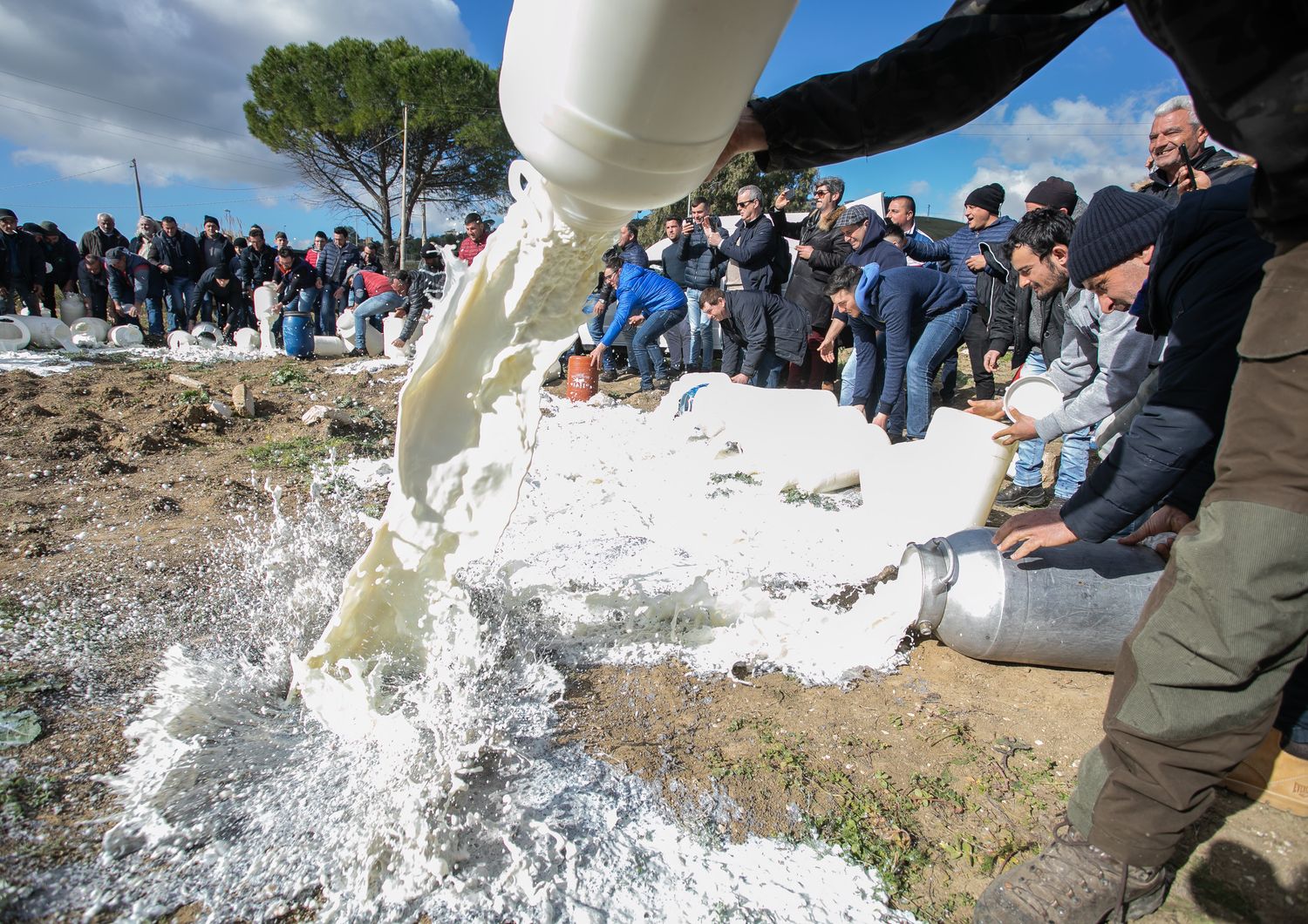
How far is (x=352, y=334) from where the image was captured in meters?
9.86

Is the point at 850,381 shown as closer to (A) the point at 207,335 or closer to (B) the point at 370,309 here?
(B) the point at 370,309

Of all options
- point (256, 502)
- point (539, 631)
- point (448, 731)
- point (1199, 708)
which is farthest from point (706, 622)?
point (256, 502)

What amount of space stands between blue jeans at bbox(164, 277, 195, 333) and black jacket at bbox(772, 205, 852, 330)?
878 cm

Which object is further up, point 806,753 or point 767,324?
point 767,324

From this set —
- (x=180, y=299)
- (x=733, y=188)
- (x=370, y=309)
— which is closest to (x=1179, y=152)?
(x=370, y=309)

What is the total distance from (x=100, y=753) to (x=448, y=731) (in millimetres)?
860

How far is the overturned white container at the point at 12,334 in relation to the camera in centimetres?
782

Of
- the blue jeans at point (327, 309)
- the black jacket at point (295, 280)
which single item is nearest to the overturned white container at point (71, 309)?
the black jacket at point (295, 280)

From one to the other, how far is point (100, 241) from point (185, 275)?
3.65ft

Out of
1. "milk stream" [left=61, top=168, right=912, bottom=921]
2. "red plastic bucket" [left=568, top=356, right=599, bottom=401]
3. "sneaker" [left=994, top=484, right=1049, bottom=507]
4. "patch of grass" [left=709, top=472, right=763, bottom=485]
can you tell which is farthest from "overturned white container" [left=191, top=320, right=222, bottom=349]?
"sneaker" [left=994, top=484, right=1049, bottom=507]

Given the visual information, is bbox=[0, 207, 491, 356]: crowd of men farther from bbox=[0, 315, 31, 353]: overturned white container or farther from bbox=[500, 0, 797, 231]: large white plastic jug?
bbox=[500, 0, 797, 231]: large white plastic jug

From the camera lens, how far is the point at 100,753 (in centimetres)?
170

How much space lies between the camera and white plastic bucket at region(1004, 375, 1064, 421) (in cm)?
308

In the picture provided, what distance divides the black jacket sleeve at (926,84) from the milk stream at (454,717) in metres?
0.58
